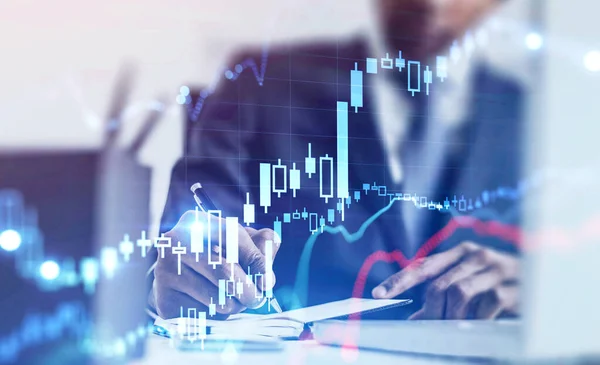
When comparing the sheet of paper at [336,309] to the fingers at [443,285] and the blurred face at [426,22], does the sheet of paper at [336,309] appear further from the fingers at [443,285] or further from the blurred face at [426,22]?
the blurred face at [426,22]

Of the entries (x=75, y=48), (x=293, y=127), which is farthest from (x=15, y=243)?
(x=293, y=127)

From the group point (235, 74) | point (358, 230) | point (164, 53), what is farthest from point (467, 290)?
point (164, 53)

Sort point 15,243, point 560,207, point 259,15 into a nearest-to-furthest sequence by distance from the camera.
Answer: point 15,243, point 259,15, point 560,207

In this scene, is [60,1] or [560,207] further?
[560,207]

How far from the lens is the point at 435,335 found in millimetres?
1302

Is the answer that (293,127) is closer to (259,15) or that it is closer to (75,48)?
(259,15)

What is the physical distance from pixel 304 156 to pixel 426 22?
0.42 metres

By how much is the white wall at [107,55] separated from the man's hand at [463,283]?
57 centimetres

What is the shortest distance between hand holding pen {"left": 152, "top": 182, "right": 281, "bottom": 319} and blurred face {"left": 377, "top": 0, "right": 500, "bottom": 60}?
20.5 inches

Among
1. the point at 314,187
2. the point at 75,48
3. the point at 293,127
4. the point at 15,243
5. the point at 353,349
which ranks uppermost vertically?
the point at 75,48

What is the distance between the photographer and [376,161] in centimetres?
126

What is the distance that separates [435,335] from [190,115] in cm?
73

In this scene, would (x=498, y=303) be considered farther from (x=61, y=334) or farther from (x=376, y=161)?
(x=61, y=334)

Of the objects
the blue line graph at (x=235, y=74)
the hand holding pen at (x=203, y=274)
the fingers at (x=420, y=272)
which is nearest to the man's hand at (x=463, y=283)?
the fingers at (x=420, y=272)
